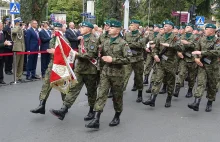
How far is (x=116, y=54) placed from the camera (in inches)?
233

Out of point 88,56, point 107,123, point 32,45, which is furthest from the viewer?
point 32,45

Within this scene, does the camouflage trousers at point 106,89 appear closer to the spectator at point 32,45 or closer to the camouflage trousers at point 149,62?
the camouflage trousers at point 149,62

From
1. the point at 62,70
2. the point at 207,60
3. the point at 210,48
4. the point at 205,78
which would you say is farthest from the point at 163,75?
the point at 62,70

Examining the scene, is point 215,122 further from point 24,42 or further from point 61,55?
point 24,42

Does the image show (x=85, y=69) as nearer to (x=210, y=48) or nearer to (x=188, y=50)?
(x=210, y=48)

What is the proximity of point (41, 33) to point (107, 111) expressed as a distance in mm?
5118

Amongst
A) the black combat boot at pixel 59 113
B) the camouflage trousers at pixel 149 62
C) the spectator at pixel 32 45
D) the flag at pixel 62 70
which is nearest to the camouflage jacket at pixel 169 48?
the flag at pixel 62 70

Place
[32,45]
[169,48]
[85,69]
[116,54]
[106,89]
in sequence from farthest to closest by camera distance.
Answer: [32,45], [169,48], [85,69], [106,89], [116,54]

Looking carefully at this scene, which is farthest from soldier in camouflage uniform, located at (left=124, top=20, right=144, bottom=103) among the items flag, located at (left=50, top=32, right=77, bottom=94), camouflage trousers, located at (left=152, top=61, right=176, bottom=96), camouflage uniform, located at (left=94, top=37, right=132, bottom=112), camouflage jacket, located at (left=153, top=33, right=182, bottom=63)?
flag, located at (left=50, top=32, right=77, bottom=94)

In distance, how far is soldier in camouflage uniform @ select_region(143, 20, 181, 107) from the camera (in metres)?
7.67

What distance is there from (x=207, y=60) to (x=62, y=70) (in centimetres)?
333

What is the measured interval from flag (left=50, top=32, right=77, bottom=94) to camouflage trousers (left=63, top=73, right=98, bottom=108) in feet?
0.38

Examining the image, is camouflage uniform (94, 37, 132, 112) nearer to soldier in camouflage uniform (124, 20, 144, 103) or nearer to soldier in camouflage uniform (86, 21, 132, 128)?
soldier in camouflage uniform (86, 21, 132, 128)

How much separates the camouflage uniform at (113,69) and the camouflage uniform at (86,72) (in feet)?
0.84
